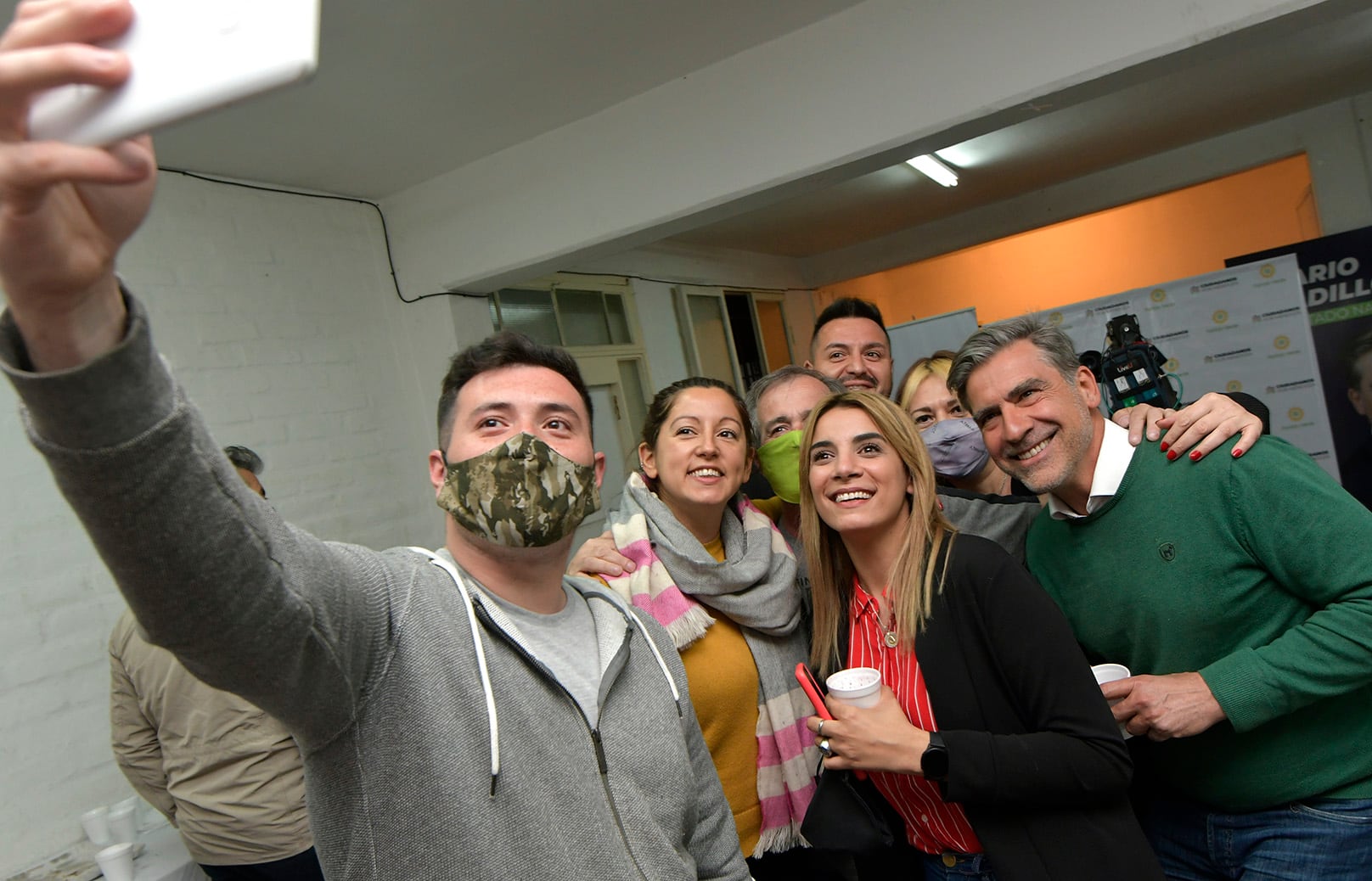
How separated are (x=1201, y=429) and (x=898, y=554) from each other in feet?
2.14

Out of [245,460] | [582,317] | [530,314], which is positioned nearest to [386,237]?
[530,314]

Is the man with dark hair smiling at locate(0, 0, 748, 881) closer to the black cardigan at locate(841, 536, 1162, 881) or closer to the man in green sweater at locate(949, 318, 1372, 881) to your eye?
the black cardigan at locate(841, 536, 1162, 881)

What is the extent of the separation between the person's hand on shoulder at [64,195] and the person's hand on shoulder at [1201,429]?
5.67ft

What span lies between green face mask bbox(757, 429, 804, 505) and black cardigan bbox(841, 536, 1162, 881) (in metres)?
0.81

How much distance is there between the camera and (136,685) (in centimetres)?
240

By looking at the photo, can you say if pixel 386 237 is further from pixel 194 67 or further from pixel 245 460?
pixel 194 67

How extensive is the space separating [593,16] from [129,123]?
302 centimetres

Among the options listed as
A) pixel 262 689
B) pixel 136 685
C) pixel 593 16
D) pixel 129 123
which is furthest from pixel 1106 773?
pixel 593 16

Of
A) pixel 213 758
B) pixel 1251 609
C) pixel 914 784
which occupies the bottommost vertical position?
pixel 914 784

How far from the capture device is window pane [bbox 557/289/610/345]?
562cm

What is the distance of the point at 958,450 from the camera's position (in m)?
2.50

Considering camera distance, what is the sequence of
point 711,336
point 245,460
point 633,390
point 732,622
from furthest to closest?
point 711,336 → point 633,390 → point 245,460 → point 732,622

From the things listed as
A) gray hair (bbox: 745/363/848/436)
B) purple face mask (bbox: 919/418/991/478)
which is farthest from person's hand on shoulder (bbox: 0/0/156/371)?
purple face mask (bbox: 919/418/991/478)

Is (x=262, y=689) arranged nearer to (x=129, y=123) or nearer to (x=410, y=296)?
(x=129, y=123)
